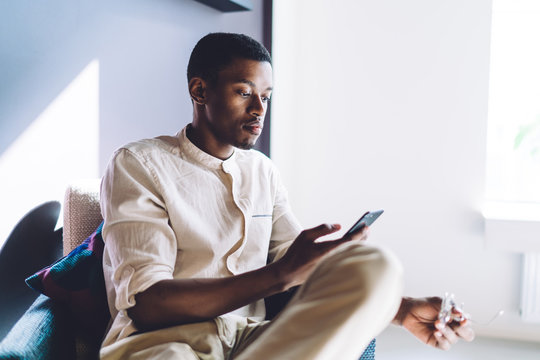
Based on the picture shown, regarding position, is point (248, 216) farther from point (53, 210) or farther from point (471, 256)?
point (471, 256)

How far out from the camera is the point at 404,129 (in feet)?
8.77

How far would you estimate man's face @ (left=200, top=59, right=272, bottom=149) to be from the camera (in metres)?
1.30

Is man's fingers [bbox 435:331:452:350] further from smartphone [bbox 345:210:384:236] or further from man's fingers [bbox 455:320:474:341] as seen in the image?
smartphone [bbox 345:210:384:236]

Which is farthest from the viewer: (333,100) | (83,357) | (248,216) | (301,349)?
(333,100)

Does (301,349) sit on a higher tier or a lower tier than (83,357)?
higher

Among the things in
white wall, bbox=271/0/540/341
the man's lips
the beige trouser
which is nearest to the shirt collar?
the man's lips

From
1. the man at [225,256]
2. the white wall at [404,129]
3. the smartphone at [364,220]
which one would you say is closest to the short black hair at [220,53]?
the man at [225,256]

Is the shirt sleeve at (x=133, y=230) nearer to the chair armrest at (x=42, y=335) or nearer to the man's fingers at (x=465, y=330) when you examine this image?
the chair armrest at (x=42, y=335)

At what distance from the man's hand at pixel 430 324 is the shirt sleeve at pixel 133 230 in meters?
0.55

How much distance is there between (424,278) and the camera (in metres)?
2.68

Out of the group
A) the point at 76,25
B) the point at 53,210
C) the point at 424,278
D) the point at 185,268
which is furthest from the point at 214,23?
the point at 424,278

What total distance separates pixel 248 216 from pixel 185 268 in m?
0.21

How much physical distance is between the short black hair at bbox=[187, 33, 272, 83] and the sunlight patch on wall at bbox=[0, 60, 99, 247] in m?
0.35

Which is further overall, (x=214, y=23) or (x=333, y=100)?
(x=333, y=100)
